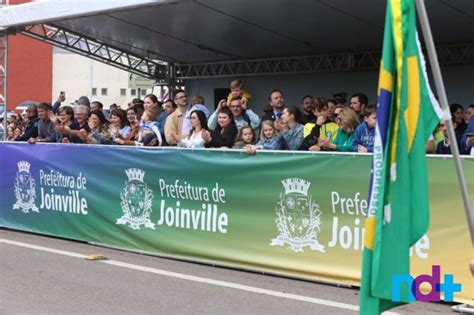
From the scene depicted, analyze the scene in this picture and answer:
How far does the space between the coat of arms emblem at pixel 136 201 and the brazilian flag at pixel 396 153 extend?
239 inches

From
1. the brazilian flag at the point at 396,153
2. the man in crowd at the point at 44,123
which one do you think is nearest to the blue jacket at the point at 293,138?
the man in crowd at the point at 44,123

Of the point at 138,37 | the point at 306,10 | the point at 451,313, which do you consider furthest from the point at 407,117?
the point at 138,37

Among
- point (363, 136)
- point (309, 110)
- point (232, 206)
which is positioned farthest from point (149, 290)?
point (309, 110)

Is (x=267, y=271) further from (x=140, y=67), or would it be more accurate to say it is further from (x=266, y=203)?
(x=140, y=67)

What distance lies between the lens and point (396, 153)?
3.11 m

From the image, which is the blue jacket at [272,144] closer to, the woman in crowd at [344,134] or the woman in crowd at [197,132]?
the woman in crowd at [344,134]

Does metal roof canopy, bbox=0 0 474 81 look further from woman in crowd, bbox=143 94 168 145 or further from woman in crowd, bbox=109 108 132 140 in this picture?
woman in crowd, bbox=109 108 132 140

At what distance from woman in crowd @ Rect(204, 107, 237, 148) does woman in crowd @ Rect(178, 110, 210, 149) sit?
0.25 ft

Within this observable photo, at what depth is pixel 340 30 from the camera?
1320cm

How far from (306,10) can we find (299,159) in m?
4.94

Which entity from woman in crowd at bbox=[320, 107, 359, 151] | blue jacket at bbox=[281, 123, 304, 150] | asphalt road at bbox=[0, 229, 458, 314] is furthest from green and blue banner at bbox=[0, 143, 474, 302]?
woman in crowd at bbox=[320, 107, 359, 151]

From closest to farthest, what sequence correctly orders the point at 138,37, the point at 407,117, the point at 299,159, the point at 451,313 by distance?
the point at 407,117, the point at 451,313, the point at 299,159, the point at 138,37

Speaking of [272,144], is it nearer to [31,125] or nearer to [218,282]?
[218,282]

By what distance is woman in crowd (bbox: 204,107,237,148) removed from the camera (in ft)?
28.4
